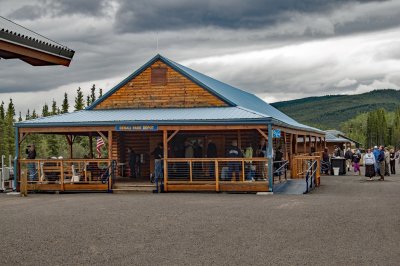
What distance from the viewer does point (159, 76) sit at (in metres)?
25.7

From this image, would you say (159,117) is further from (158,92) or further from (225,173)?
(225,173)

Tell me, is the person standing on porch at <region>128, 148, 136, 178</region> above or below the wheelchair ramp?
above

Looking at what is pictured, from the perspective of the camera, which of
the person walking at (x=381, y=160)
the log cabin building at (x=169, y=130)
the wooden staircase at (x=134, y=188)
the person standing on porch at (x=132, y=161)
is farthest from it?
the person walking at (x=381, y=160)

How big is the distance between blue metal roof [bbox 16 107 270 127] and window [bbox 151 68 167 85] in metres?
1.35

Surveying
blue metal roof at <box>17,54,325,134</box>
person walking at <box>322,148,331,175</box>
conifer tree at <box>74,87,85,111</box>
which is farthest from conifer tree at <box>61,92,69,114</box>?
blue metal roof at <box>17,54,325,134</box>

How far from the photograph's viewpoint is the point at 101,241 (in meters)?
10.4

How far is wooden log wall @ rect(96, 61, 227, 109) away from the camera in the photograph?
25.3 m

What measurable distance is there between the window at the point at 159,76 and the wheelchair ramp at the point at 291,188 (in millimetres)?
6823

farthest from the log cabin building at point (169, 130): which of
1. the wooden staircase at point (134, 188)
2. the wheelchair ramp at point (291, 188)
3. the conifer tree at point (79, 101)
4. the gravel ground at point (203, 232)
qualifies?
the conifer tree at point (79, 101)

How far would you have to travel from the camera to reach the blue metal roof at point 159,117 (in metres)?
21.5

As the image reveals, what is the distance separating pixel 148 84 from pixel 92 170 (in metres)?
4.52

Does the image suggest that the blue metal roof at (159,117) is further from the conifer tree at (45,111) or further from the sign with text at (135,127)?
the conifer tree at (45,111)

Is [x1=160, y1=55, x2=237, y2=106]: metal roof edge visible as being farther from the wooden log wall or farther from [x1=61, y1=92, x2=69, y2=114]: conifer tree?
[x1=61, y1=92, x2=69, y2=114]: conifer tree

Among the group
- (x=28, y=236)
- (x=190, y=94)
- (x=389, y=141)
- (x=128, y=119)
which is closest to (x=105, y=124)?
(x=128, y=119)
